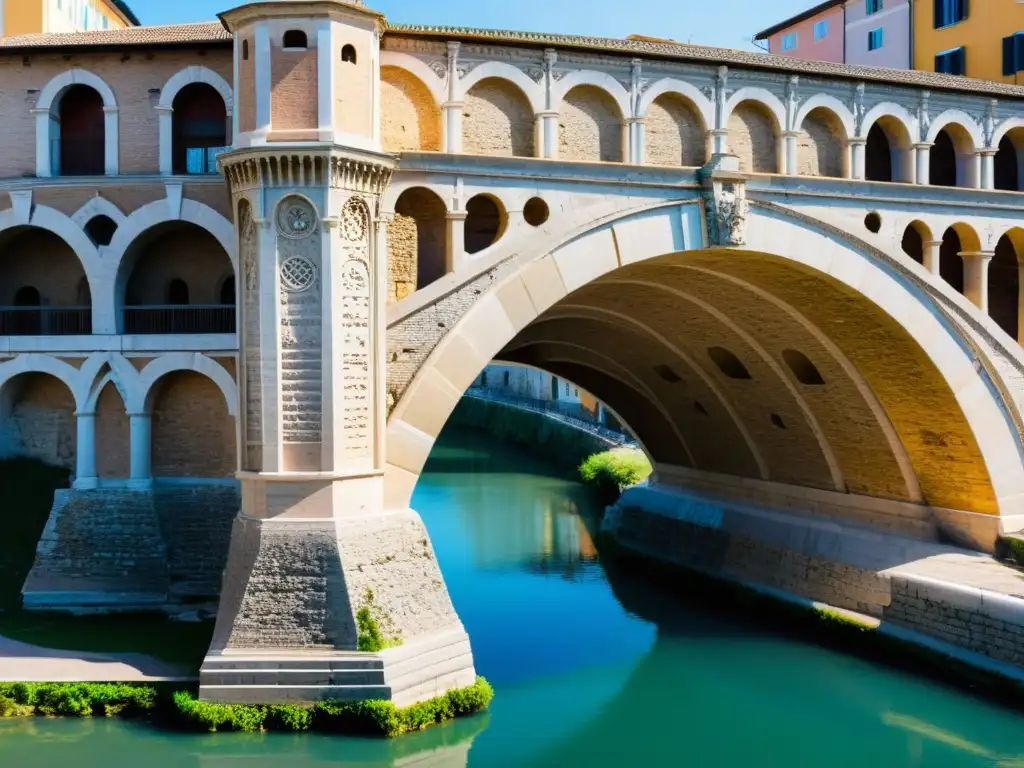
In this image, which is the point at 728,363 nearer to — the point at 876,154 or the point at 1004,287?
the point at 876,154

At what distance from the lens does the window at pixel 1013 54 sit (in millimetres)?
22000

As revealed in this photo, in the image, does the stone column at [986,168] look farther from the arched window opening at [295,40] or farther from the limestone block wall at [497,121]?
the arched window opening at [295,40]

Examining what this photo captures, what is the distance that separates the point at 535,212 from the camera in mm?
14906

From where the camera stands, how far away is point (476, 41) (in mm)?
14477

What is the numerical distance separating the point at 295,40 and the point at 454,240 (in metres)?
3.14

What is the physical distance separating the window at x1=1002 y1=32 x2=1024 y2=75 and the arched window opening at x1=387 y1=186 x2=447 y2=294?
46.8 feet

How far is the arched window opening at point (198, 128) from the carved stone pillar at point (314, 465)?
8.94ft

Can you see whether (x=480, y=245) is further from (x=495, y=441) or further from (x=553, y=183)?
(x=495, y=441)

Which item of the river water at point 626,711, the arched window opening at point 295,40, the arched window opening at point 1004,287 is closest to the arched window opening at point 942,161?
the arched window opening at point 1004,287

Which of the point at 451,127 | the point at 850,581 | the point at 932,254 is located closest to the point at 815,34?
the point at 932,254

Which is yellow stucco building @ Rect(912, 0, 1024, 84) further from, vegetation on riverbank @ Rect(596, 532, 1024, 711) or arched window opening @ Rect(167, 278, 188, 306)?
arched window opening @ Rect(167, 278, 188, 306)

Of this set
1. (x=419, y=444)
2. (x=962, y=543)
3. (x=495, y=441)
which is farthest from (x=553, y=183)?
(x=495, y=441)

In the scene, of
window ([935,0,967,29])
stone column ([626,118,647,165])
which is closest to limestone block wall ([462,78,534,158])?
stone column ([626,118,647,165])

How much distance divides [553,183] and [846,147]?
5.41 metres
